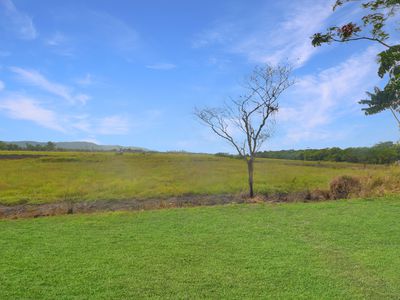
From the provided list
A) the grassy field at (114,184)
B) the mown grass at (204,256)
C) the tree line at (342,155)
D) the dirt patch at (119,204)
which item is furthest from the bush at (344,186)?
the tree line at (342,155)

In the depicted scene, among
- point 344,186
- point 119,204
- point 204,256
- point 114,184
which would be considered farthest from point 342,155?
point 204,256

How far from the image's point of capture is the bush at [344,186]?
591 inches

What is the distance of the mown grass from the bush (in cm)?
507

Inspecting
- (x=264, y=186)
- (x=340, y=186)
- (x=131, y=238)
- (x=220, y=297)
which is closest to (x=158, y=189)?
(x=264, y=186)

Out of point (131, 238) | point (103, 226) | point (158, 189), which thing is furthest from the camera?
point (158, 189)

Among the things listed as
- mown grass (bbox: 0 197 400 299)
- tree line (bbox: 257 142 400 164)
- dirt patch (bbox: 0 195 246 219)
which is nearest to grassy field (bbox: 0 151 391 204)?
dirt patch (bbox: 0 195 246 219)

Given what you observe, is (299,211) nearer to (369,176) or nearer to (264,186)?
(369,176)

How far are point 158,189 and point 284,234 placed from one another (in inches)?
486

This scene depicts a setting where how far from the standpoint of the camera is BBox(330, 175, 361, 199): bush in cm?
1500

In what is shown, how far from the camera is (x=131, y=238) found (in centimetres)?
744

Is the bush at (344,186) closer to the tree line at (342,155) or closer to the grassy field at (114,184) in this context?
the grassy field at (114,184)

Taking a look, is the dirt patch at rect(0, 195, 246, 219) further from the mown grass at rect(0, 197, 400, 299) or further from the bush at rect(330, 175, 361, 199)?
the mown grass at rect(0, 197, 400, 299)

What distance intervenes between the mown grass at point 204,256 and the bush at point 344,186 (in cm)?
507

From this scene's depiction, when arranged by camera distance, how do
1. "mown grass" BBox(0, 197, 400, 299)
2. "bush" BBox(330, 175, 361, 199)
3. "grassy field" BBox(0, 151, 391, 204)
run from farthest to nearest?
"grassy field" BBox(0, 151, 391, 204)
"bush" BBox(330, 175, 361, 199)
"mown grass" BBox(0, 197, 400, 299)
